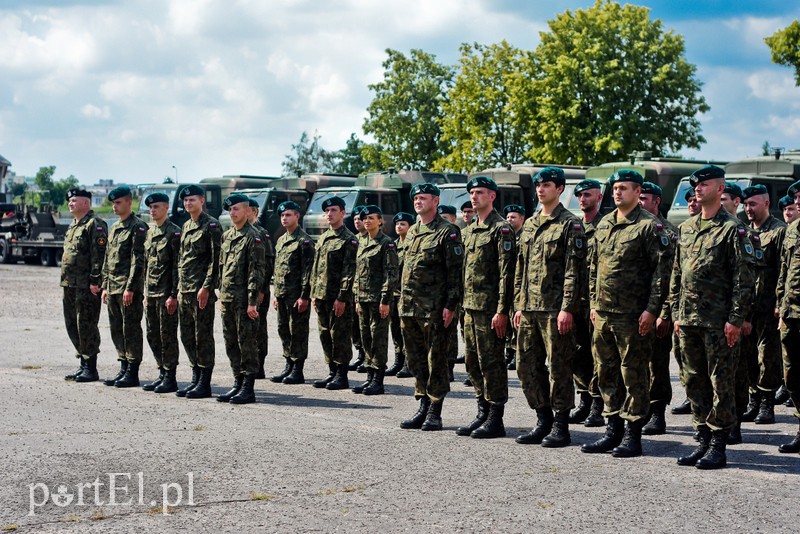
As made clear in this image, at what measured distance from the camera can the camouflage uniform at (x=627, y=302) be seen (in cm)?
749

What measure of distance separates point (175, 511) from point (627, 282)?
142 inches

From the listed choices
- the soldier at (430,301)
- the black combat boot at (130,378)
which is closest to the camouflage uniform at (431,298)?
the soldier at (430,301)

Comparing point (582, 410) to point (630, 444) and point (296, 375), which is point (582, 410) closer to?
point (630, 444)

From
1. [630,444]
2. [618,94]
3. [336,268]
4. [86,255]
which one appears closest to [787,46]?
[618,94]

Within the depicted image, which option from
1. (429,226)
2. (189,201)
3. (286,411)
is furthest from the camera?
(189,201)

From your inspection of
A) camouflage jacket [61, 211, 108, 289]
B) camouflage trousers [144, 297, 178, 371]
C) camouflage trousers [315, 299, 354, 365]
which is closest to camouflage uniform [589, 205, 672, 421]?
camouflage trousers [315, 299, 354, 365]

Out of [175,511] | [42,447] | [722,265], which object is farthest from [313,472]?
[722,265]

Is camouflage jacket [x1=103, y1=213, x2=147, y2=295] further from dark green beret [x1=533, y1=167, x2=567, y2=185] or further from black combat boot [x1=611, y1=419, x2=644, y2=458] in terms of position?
black combat boot [x1=611, y1=419, x2=644, y2=458]

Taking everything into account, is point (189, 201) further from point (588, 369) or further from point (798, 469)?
point (798, 469)

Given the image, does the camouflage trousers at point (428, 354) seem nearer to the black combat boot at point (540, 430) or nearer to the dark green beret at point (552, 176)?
the black combat boot at point (540, 430)

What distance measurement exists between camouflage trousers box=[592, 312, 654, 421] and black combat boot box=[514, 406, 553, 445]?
1.66ft

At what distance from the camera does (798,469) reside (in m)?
7.07

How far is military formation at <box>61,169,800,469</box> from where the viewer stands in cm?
728

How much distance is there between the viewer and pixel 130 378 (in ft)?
36.1
